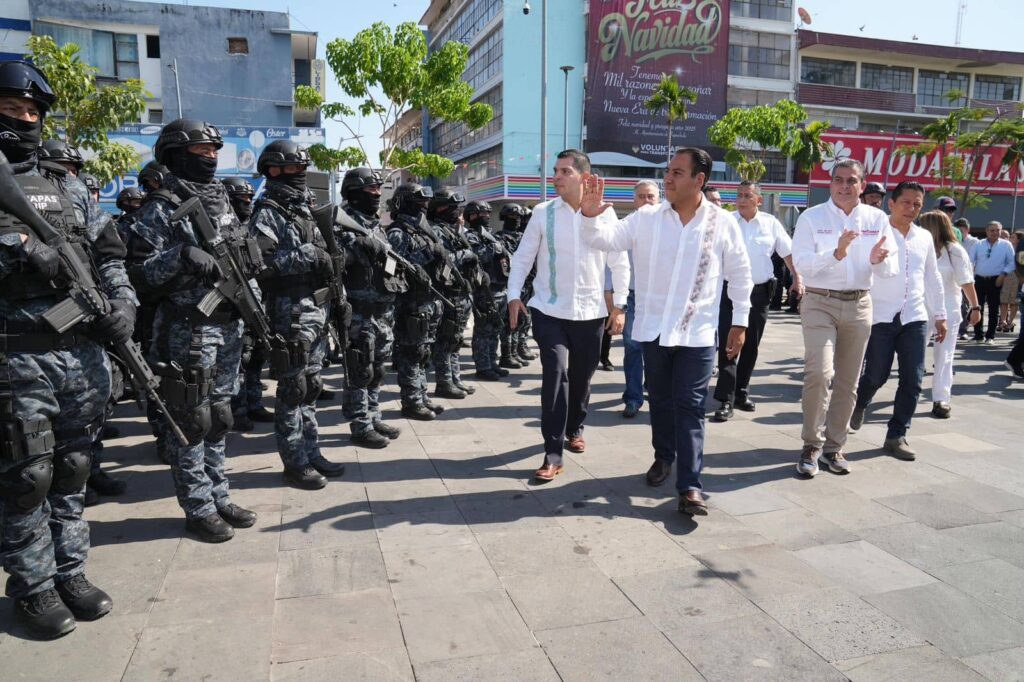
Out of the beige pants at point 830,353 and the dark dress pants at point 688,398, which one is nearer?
the dark dress pants at point 688,398

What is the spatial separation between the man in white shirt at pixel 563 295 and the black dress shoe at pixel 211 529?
1.93 meters

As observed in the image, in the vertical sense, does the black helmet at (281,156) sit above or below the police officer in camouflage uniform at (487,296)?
above

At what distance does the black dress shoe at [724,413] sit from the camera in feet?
20.5

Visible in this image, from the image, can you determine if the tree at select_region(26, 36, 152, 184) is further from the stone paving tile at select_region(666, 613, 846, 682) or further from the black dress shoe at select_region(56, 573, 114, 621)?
the stone paving tile at select_region(666, 613, 846, 682)

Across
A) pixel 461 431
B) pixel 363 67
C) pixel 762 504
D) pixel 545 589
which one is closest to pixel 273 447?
pixel 461 431

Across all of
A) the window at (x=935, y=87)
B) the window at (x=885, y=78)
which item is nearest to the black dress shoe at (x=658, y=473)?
the window at (x=885, y=78)

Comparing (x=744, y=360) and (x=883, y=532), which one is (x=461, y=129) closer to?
(x=744, y=360)

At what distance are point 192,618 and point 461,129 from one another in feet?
137

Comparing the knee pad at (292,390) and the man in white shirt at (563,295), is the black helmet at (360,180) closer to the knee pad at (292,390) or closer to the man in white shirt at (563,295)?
the man in white shirt at (563,295)

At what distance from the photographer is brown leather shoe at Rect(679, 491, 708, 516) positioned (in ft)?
12.7

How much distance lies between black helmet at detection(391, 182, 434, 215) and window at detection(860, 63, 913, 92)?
40.2 m

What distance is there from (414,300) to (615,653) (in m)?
4.03

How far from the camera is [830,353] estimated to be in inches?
186

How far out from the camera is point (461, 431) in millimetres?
5832
